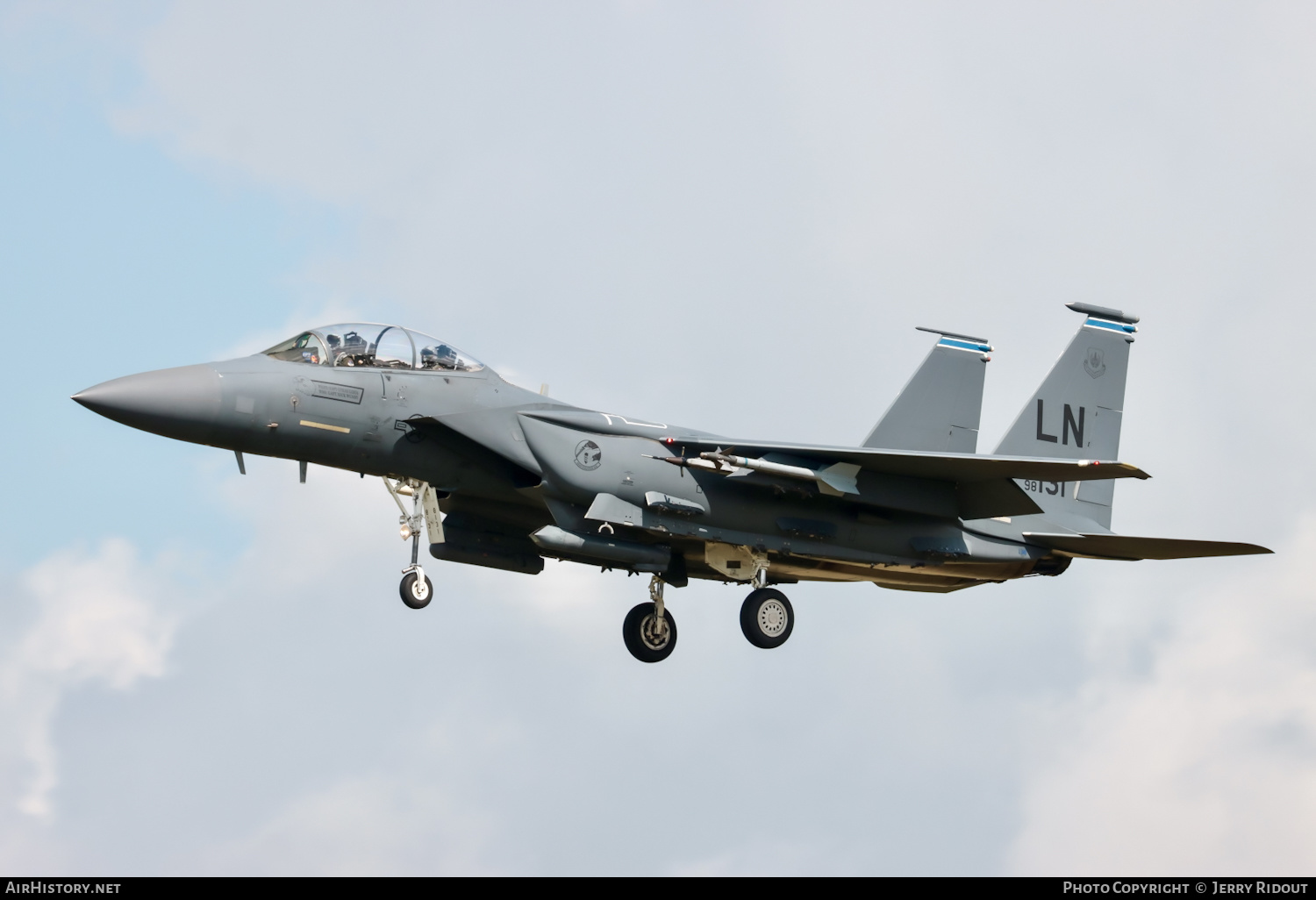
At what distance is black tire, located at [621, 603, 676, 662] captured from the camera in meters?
20.8

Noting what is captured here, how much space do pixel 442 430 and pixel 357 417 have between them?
101 cm

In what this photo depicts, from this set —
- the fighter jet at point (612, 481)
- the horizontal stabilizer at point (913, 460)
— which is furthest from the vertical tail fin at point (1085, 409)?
the horizontal stabilizer at point (913, 460)

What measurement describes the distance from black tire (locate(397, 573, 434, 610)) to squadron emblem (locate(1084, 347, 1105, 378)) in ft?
33.0

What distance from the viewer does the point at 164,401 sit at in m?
17.0

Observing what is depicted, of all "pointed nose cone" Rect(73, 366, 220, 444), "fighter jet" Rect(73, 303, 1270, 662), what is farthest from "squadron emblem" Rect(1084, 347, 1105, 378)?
"pointed nose cone" Rect(73, 366, 220, 444)

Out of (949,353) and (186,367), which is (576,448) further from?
(949,353)

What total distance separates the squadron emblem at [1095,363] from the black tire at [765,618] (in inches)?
238

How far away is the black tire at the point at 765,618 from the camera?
1986cm

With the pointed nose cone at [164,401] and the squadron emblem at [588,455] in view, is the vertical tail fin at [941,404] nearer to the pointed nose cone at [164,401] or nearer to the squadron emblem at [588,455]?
the squadron emblem at [588,455]

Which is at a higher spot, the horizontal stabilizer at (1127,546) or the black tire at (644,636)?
the horizontal stabilizer at (1127,546)

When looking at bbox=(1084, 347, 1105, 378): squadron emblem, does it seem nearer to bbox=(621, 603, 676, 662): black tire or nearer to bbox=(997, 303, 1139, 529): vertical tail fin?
bbox=(997, 303, 1139, 529): vertical tail fin

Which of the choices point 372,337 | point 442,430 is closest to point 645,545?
point 442,430

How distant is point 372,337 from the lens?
60.2ft

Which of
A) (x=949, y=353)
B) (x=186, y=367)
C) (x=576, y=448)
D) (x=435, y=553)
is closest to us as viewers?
(x=186, y=367)
